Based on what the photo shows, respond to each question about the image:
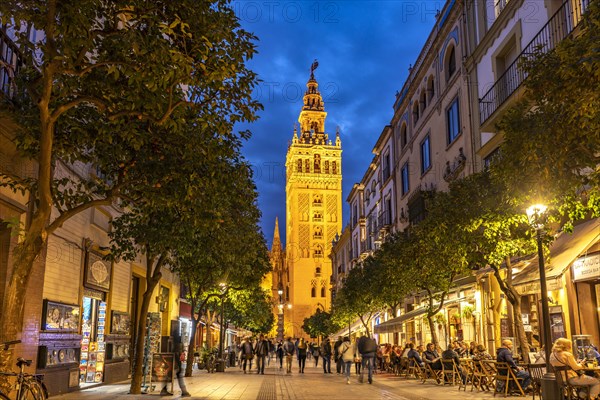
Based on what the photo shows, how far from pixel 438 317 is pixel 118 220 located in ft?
51.4

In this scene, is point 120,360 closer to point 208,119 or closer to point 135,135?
point 135,135

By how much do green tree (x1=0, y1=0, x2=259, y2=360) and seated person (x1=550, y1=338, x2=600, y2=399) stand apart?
681 cm

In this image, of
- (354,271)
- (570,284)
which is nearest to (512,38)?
(570,284)

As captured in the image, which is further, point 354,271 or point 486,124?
point 354,271

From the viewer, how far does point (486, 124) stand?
20.5 m

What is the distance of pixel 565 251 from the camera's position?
1530cm

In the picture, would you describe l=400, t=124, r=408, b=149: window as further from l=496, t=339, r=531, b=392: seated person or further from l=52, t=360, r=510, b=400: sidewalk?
l=496, t=339, r=531, b=392: seated person

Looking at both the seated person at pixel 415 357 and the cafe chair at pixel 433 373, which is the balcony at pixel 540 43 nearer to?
the cafe chair at pixel 433 373

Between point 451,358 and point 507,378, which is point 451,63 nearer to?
point 451,358

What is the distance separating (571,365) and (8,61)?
461 inches

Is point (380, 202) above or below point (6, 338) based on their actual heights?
above

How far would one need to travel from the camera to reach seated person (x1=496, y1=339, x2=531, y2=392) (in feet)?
46.2

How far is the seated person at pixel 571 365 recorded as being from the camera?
410 inches

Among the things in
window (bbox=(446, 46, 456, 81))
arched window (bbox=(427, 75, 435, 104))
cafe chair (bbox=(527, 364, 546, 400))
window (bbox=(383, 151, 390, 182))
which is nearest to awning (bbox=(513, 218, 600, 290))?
cafe chair (bbox=(527, 364, 546, 400))
